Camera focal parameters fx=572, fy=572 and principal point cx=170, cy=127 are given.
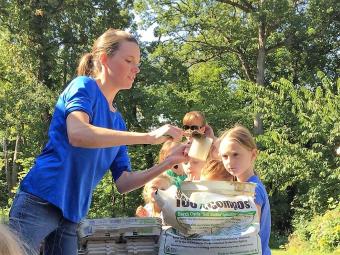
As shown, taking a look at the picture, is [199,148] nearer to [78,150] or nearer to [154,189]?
[78,150]

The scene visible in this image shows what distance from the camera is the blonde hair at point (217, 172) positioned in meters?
3.35

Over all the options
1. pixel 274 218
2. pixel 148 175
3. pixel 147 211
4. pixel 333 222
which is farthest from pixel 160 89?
pixel 148 175

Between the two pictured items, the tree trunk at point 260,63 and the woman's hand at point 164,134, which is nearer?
the woman's hand at point 164,134

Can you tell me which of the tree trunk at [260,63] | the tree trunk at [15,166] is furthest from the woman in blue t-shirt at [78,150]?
the tree trunk at [15,166]

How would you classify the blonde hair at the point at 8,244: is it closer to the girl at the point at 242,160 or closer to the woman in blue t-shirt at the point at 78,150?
the woman in blue t-shirt at the point at 78,150

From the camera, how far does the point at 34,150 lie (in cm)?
2377

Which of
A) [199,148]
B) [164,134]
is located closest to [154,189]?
[199,148]

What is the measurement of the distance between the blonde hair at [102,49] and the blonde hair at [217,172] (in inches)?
38.6

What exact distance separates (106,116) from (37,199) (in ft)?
1.68

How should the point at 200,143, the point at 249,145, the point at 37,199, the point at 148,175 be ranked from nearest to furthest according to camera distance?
the point at 37,199 < the point at 200,143 < the point at 148,175 < the point at 249,145

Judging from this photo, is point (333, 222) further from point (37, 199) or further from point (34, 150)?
point (34, 150)

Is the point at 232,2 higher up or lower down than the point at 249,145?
higher up

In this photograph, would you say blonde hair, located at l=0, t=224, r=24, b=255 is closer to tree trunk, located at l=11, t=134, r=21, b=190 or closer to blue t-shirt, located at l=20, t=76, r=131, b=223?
blue t-shirt, located at l=20, t=76, r=131, b=223

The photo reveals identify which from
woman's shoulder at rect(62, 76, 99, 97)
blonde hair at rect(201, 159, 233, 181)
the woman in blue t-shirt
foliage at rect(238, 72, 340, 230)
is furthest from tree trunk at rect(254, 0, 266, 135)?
woman's shoulder at rect(62, 76, 99, 97)
